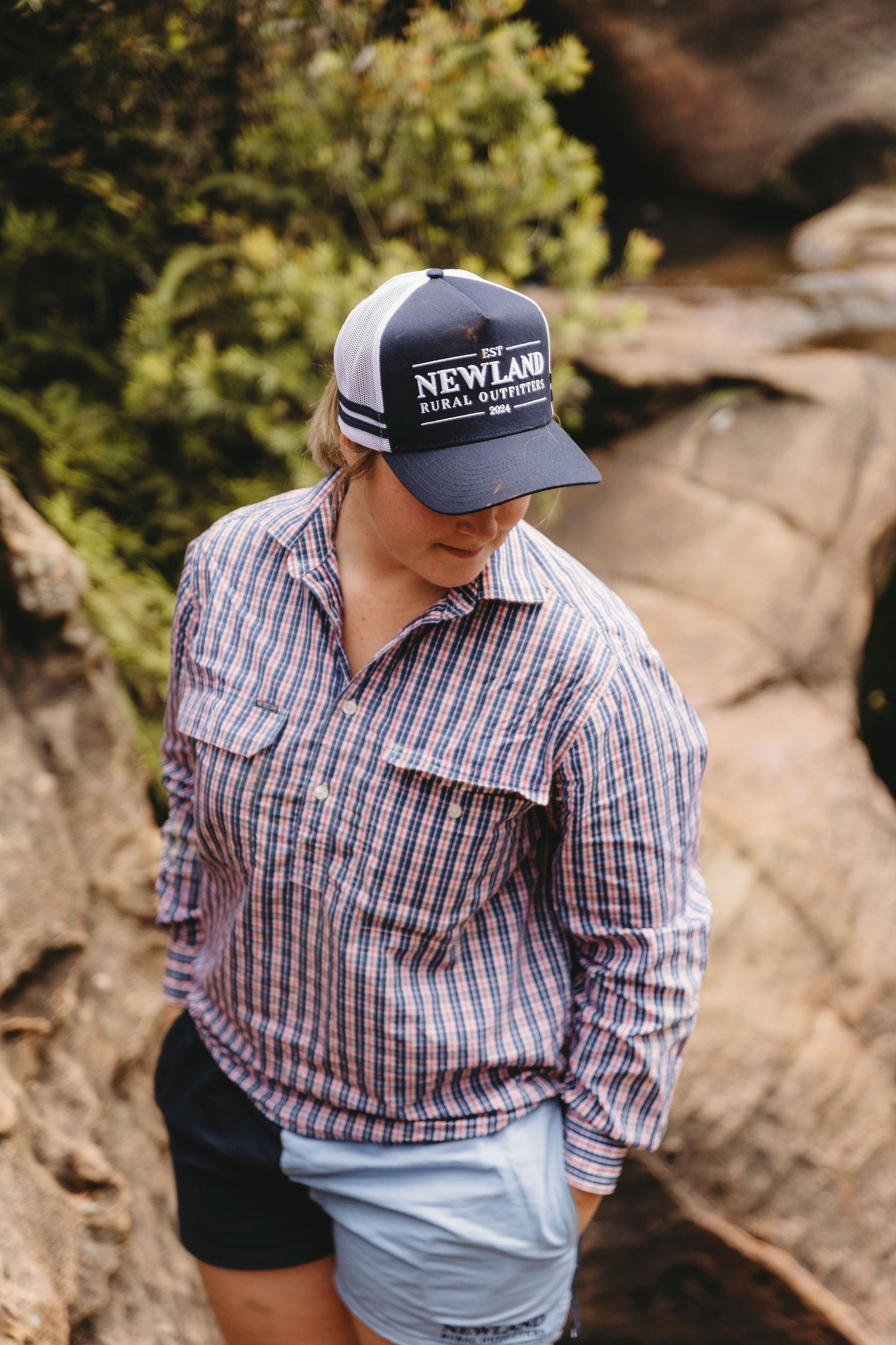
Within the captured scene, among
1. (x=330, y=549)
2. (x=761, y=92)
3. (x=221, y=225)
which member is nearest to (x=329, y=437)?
(x=330, y=549)

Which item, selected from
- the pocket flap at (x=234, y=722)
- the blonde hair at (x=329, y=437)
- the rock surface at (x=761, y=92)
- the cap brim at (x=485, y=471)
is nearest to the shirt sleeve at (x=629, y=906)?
the cap brim at (x=485, y=471)

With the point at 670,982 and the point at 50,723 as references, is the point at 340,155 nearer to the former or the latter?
the point at 50,723

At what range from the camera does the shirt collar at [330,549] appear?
1643 mm

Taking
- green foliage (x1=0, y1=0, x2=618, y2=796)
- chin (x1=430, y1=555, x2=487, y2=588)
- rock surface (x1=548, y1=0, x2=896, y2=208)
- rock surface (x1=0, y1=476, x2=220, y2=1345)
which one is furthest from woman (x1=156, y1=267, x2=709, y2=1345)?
rock surface (x1=548, y1=0, x2=896, y2=208)

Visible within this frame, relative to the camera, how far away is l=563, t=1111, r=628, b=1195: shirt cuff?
1797 millimetres

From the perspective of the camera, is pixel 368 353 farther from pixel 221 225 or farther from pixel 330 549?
pixel 221 225

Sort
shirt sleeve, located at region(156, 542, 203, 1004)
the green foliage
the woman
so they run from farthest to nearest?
the green foliage → shirt sleeve, located at region(156, 542, 203, 1004) → the woman

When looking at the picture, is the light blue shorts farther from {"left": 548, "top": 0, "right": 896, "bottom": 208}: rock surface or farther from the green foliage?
{"left": 548, "top": 0, "right": 896, "bottom": 208}: rock surface

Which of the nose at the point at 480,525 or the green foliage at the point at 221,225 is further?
the green foliage at the point at 221,225

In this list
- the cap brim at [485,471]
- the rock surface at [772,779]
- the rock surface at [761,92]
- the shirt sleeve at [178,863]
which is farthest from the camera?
the rock surface at [761,92]

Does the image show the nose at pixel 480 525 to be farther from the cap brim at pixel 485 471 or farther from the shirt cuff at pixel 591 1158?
the shirt cuff at pixel 591 1158

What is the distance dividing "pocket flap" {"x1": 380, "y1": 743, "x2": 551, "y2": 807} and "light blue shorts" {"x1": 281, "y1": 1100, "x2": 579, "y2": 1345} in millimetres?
635

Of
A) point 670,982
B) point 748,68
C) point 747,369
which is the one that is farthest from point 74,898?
point 748,68

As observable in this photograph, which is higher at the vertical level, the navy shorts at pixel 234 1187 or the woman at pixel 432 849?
the woman at pixel 432 849
